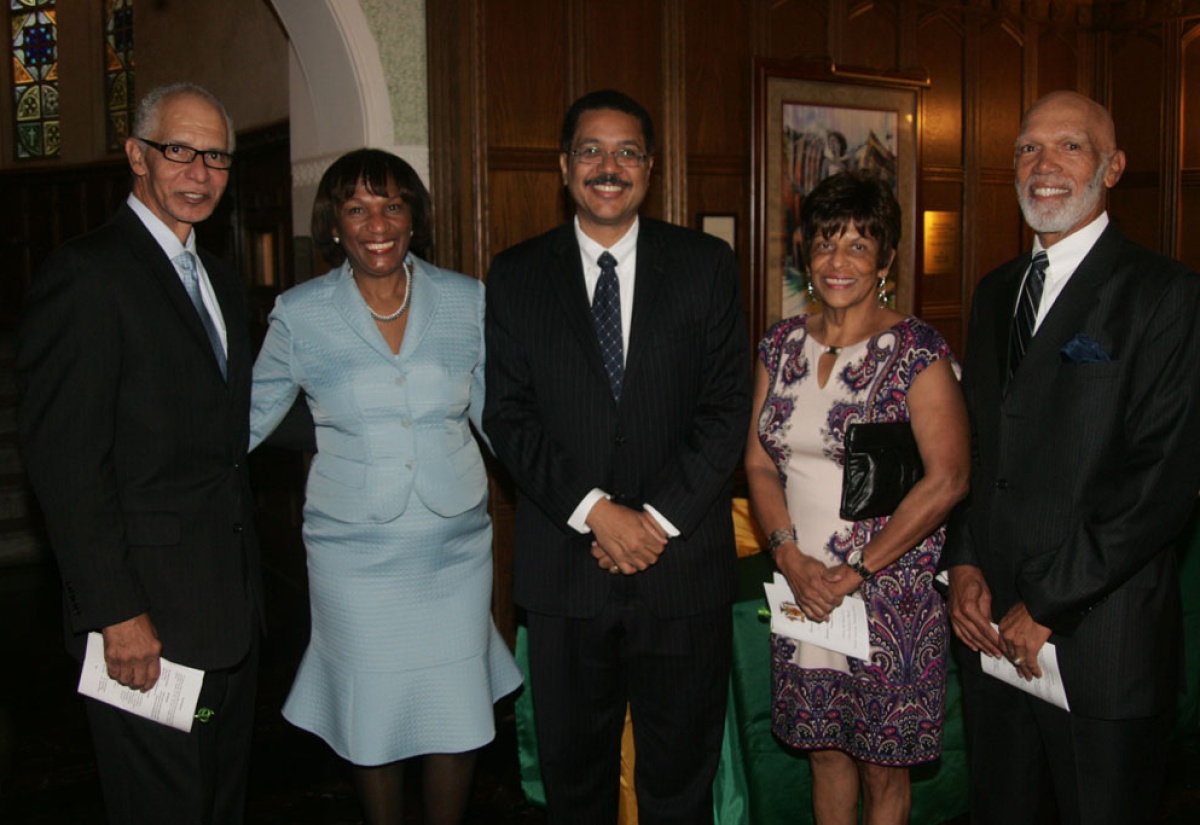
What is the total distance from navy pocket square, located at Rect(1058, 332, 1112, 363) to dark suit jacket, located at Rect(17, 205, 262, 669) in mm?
1841

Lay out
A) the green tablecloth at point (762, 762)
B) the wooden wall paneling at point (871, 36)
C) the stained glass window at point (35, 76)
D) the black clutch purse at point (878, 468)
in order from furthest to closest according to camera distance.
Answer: the stained glass window at point (35, 76) < the wooden wall paneling at point (871, 36) < the green tablecloth at point (762, 762) < the black clutch purse at point (878, 468)

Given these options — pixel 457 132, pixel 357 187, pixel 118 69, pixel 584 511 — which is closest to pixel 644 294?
pixel 584 511

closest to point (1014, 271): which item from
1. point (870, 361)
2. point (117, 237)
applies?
point (870, 361)

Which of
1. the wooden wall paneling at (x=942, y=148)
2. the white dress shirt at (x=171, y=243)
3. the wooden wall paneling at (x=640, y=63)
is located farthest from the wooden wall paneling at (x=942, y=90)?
the white dress shirt at (x=171, y=243)

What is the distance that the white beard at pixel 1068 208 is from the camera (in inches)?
94.7

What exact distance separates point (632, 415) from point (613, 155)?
624 millimetres

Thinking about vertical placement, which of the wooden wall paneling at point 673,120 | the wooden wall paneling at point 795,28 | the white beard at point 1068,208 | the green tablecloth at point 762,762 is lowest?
the green tablecloth at point 762,762

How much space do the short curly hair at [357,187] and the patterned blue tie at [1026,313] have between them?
147 centimetres

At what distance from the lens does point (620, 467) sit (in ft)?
8.55

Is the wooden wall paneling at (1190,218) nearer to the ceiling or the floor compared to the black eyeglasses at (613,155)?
nearer to the ceiling

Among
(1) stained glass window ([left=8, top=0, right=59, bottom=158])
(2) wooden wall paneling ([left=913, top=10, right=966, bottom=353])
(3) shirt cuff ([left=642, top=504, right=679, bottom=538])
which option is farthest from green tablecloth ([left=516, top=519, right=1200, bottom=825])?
(1) stained glass window ([left=8, top=0, right=59, bottom=158])

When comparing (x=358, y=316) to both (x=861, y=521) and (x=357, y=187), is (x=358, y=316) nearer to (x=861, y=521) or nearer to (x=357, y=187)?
(x=357, y=187)

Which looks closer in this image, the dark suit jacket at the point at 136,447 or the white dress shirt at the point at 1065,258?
the dark suit jacket at the point at 136,447

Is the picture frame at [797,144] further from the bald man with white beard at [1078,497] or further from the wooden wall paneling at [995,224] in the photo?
the bald man with white beard at [1078,497]
